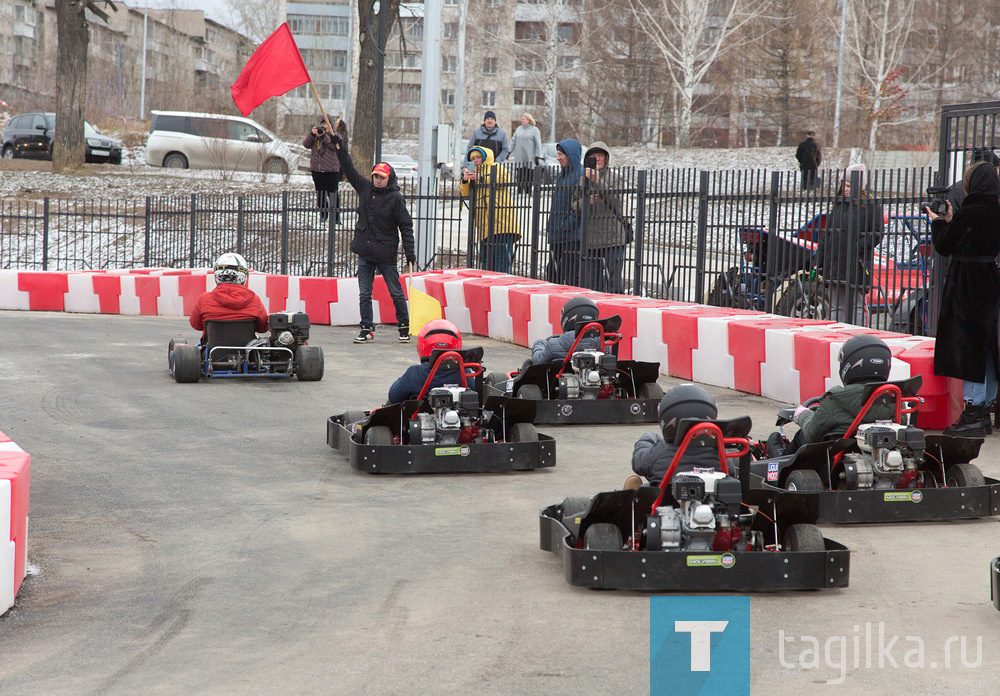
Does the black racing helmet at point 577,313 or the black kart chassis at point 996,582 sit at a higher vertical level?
the black racing helmet at point 577,313

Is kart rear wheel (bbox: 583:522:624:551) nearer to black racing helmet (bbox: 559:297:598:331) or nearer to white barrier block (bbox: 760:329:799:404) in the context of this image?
black racing helmet (bbox: 559:297:598:331)

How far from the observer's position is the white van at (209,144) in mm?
34938

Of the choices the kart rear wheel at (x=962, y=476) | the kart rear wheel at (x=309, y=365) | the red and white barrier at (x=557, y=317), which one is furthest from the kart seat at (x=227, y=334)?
the kart rear wheel at (x=962, y=476)

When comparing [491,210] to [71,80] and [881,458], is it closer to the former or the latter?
[881,458]

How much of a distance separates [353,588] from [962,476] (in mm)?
3252

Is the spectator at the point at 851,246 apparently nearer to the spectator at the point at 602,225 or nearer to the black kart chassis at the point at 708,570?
the spectator at the point at 602,225

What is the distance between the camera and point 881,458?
244 inches

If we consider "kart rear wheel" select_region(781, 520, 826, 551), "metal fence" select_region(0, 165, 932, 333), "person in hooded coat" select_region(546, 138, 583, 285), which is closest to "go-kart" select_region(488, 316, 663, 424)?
"metal fence" select_region(0, 165, 932, 333)

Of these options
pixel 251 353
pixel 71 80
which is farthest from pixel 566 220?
pixel 71 80

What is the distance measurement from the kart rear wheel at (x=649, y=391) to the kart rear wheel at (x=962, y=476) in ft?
9.80

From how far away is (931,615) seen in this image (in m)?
4.76

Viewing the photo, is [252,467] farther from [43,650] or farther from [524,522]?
[43,650]

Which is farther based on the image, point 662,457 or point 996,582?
point 662,457

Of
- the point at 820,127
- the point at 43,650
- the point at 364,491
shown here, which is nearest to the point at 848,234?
the point at 364,491
